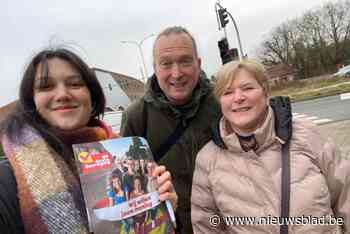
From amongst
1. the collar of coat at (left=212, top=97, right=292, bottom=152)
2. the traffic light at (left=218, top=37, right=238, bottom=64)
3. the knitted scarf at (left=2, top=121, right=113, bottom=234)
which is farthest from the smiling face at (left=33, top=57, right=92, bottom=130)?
the traffic light at (left=218, top=37, right=238, bottom=64)

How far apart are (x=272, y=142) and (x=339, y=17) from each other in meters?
58.4

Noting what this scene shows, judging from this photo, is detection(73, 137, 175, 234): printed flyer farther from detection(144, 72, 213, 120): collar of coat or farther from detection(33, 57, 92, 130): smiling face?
detection(144, 72, 213, 120): collar of coat

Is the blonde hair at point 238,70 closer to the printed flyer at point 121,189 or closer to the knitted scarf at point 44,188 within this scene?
the printed flyer at point 121,189

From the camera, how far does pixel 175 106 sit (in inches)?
91.0

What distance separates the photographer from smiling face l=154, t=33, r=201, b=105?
227 centimetres

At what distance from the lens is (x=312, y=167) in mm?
1765

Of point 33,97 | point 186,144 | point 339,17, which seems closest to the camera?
point 33,97

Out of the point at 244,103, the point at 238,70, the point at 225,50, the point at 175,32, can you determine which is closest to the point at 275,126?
the point at 244,103

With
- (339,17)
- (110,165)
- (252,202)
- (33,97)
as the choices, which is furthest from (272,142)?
(339,17)

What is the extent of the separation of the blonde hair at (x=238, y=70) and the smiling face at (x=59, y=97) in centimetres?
95

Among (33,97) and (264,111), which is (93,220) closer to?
(33,97)

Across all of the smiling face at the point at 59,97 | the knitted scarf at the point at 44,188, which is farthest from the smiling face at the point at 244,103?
the knitted scarf at the point at 44,188

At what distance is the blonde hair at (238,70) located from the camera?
1.97 metres

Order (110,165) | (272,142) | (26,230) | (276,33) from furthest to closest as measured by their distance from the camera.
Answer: (276,33) → (272,142) → (110,165) → (26,230)
